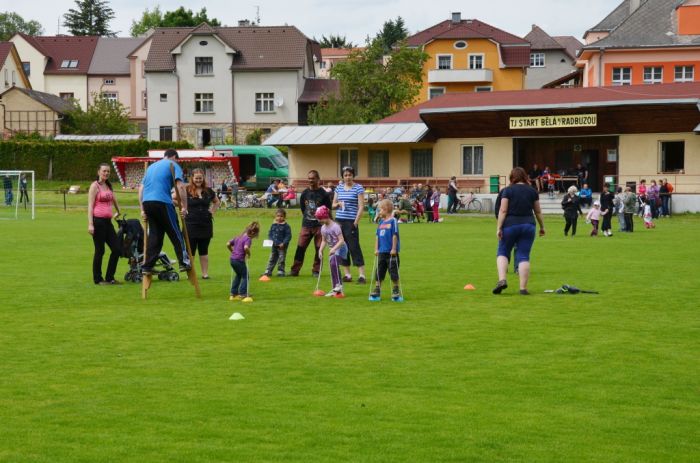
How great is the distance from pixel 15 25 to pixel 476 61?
99.0 meters

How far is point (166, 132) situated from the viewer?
9106 cm

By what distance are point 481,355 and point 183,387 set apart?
323 centimetres

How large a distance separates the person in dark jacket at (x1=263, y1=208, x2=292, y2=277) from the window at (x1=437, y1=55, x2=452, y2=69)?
2987 inches

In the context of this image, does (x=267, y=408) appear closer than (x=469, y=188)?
Yes

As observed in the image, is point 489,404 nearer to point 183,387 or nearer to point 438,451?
point 438,451

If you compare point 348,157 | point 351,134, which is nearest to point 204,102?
point 348,157

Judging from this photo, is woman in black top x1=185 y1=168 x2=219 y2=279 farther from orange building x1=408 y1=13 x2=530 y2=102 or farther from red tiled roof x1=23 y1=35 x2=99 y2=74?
red tiled roof x1=23 y1=35 x2=99 y2=74

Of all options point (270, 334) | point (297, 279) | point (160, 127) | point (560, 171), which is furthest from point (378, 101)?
point (270, 334)

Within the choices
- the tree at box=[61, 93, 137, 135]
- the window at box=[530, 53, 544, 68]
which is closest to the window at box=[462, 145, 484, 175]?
the tree at box=[61, 93, 137, 135]

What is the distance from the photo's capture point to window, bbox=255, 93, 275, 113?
89125 millimetres

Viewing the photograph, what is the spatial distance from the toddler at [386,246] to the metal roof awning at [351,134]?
136ft

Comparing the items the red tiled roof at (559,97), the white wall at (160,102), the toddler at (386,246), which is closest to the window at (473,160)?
the red tiled roof at (559,97)

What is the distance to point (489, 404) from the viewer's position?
29.6ft

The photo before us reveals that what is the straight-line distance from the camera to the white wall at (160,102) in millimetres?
89562
